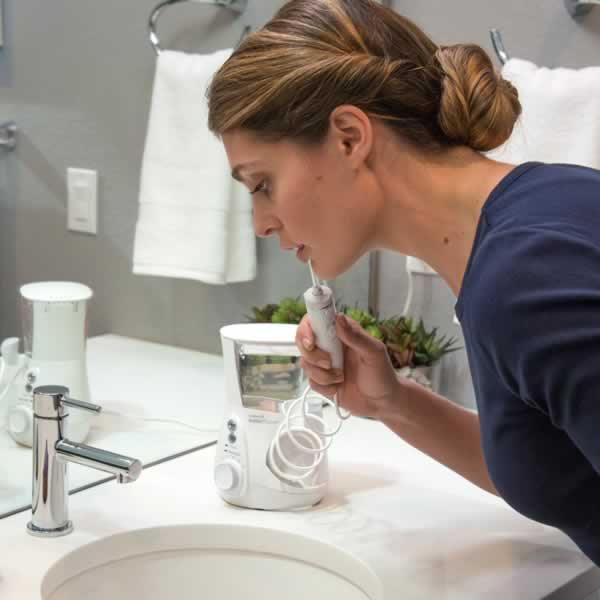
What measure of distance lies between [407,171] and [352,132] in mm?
69

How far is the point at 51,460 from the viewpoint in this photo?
45.0 inches

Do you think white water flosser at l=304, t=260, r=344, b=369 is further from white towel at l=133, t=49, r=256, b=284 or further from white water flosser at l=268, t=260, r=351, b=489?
white towel at l=133, t=49, r=256, b=284

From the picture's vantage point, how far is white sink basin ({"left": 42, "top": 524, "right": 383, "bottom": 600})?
114 cm

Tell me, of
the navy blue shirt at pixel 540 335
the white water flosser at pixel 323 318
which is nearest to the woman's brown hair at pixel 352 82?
the navy blue shirt at pixel 540 335

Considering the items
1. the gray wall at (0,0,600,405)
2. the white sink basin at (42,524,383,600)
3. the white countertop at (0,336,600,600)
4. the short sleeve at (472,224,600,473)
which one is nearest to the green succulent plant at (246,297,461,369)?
the gray wall at (0,0,600,405)

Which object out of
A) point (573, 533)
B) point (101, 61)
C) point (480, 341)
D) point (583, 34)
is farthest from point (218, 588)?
point (583, 34)

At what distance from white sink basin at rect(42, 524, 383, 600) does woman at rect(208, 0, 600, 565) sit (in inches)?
11.0

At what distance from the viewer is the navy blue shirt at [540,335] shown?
74 centimetres

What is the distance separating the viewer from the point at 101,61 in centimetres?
142

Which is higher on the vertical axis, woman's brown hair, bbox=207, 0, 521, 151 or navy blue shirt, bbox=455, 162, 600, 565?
woman's brown hair, bbox=207, 0, 521, 151

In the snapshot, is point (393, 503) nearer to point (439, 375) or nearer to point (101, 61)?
point (439, 375)

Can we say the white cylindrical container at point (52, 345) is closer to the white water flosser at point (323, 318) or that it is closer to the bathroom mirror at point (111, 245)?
the bathroom mirror at point (111, 245)

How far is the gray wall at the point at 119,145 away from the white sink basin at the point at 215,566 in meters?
0.36

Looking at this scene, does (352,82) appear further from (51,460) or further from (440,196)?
(51,460)
